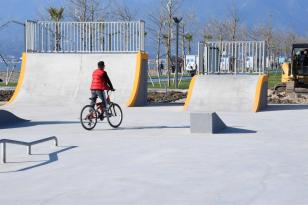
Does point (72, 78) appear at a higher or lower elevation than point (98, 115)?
higher

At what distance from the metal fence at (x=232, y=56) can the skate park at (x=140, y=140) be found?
0.08m

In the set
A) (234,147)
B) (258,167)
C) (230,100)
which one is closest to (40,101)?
(230,100)

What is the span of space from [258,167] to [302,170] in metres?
0.68


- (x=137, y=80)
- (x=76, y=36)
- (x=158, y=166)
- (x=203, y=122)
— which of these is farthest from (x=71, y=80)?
(x=158, y=166)

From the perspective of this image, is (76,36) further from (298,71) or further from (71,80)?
(298,71)

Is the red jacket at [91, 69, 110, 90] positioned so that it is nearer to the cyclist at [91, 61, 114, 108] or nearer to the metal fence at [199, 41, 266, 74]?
the cyclist at [91, 61, 114, 108]

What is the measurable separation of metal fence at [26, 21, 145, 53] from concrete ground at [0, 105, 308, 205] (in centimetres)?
957

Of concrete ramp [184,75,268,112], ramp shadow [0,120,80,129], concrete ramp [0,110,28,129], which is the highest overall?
concrete ramp [184,75,268,112]

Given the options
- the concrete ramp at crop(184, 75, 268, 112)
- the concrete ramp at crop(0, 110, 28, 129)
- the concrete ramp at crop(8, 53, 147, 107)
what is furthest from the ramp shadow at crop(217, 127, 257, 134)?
the concrete ramp at crop(8, 53, 147, 107)

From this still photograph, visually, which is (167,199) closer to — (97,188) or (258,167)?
(97,188)

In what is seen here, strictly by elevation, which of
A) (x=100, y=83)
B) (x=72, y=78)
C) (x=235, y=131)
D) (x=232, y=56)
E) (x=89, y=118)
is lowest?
(x=235, y=131)

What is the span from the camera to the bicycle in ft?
49.1

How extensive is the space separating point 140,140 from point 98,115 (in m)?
2.61

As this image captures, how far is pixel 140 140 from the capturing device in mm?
12969
